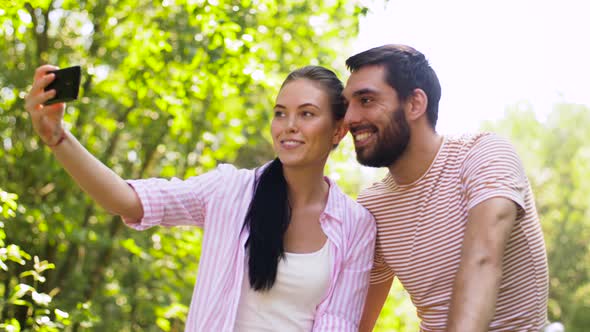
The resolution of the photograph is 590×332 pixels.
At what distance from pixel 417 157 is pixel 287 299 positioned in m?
0.79

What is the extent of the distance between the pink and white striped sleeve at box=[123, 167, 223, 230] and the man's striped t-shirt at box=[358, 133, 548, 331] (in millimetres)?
815

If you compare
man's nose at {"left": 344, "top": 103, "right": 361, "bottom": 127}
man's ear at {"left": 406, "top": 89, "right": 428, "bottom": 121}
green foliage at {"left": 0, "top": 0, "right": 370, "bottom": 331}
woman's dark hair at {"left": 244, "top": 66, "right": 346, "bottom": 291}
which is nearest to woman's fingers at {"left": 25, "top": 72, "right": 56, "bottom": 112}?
woman's dark hair at {"left": 244, "top": 66, "right": 346, "bottom": 291}

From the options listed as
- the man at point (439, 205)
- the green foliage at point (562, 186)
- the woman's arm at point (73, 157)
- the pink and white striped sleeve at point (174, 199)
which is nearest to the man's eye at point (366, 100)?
the man at point (439, 205)

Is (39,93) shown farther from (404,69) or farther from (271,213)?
(404,69)

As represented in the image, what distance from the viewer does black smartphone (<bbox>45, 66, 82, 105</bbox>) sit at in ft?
7.00

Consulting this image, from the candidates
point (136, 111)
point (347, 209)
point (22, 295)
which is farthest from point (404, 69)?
point (136, 111)

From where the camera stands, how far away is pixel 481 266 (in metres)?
2.44

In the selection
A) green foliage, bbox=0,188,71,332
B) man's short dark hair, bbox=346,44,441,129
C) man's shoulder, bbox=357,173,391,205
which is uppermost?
man's short dark hair, bbox=346,44,441,129

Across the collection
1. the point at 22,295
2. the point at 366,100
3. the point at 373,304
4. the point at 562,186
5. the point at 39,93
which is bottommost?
the point at 22,295

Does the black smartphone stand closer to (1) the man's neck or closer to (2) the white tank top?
(2) the white tank top

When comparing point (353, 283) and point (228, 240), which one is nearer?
point (228, 240)

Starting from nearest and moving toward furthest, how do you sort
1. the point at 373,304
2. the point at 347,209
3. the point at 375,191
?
the point at 347,209 → the point at 375,191 → the point at 373,304

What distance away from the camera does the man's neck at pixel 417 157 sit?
9.47ft

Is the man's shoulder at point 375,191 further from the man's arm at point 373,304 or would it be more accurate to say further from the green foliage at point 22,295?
the green foliage at point 22,295
